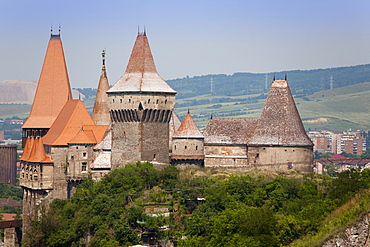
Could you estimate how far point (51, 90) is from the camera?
9212 cm

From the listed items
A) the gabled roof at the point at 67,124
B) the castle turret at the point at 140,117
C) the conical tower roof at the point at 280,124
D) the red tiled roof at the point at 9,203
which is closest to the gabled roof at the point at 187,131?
the castle turret at the point at 140,117

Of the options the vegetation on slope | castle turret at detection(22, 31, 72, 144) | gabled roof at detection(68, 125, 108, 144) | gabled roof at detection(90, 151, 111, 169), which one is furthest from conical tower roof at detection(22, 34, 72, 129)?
the vegetation on slope

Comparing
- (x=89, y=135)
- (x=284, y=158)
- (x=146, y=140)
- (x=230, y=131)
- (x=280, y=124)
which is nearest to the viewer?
(x=146, y=140)

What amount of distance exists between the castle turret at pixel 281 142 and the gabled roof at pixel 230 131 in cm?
121

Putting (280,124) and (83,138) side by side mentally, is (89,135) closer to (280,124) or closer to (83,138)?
(83,138)

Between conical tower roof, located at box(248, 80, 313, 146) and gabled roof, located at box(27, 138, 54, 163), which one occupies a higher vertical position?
conical tower roof, located at box(248, 80, 313, 146)

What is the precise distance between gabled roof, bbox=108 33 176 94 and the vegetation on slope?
6.52 m

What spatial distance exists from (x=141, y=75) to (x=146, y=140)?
561 centimetres

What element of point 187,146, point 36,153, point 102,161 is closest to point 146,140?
point 187,146

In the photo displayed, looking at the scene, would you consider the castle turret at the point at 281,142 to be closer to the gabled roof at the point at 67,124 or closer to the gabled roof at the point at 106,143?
the gabled roof at the point at 106,143

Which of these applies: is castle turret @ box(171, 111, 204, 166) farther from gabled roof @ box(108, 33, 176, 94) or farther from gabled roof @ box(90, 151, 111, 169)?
gabled roof @ box(90, 151, 111, 169)

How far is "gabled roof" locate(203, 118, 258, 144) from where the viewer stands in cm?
8038

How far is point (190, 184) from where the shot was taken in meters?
73.1

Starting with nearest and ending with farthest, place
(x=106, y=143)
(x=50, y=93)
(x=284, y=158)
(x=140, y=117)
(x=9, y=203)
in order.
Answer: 1. (x=140, y=117)
2. (x=284, y=158)
3. (x=106, y=143)
4. (x=50, y=93)
5. (x=9, y=203)
